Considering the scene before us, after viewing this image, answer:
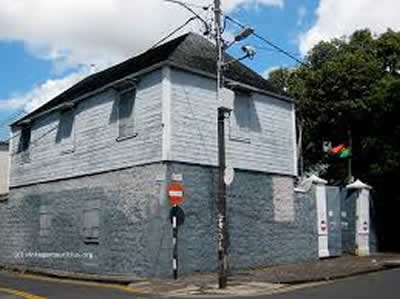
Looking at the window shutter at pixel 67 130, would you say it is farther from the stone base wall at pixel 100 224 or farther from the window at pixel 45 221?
the window at pixel 45 221

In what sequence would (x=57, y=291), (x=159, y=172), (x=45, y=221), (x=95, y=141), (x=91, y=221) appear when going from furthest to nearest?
(x=45, y=221), (x=95, y=141), (x=91, y=221), (x=159, y=172), (x=57, y=291)

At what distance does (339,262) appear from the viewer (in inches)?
865

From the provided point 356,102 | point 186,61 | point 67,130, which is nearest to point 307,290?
point 186,61

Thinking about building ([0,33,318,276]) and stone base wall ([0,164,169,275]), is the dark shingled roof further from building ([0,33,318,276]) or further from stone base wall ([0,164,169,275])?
stone base wall ([0,164,169,275])

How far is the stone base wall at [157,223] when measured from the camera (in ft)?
62.2

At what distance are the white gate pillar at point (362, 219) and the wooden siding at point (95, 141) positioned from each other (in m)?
10.2

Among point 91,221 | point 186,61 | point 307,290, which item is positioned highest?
point 186,61

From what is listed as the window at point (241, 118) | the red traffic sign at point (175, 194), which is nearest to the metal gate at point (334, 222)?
the window at point (241, 118)

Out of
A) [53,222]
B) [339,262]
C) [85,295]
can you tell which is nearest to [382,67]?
[339,262]

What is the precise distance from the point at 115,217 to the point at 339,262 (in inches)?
332

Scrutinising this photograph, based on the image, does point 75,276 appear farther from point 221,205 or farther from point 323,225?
point 323,225

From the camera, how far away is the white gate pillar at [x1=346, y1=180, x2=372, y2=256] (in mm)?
24931

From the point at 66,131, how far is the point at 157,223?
296 inches

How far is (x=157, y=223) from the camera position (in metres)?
18.7
